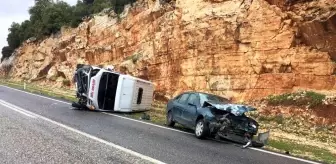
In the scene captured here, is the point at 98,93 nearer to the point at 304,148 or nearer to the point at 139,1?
the point at 304,148

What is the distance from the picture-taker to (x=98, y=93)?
20.1m

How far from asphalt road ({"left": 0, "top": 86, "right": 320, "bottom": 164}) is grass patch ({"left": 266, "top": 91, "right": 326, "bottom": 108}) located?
7.39 m

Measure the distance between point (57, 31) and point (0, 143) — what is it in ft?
160

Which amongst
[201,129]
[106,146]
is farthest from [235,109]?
[106,146]

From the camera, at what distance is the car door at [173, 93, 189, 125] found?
14422 millimetres

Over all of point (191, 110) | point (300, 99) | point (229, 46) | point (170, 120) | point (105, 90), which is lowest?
point (170, 120)

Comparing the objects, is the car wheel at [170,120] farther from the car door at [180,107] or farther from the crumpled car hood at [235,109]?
the crumpled car hood at [235,109]

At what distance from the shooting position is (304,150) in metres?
12.1

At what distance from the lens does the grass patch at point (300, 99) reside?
18.1 m

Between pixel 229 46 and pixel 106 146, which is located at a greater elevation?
pixel 229 46

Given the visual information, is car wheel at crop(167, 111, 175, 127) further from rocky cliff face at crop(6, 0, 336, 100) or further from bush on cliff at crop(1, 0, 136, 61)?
bush on cliff at crop(1, 0, 136, 61)

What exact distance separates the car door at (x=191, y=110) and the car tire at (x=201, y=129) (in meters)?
0.43

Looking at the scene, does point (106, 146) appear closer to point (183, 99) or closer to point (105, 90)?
point (183, 99)

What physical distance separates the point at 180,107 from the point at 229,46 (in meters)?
10.2
